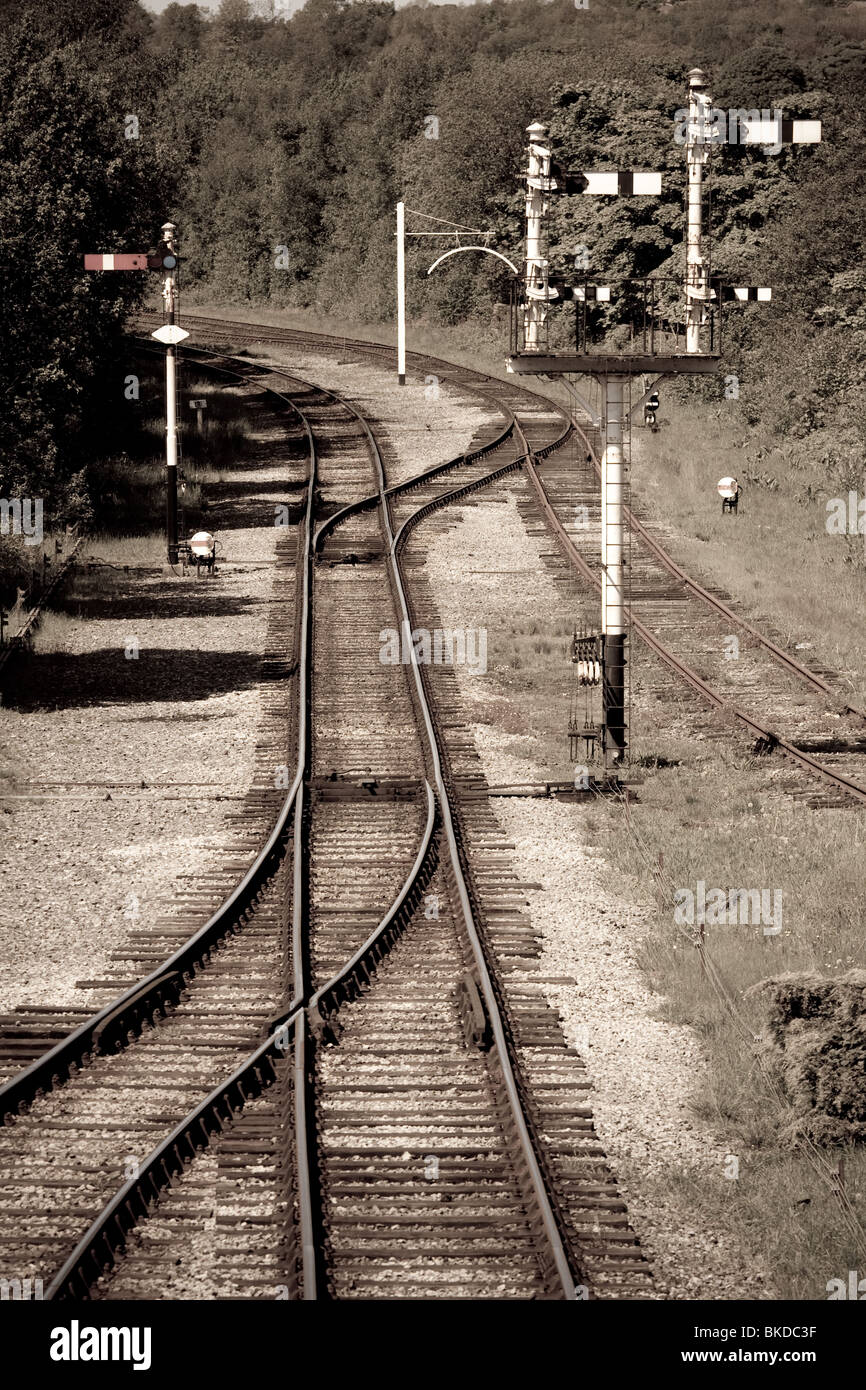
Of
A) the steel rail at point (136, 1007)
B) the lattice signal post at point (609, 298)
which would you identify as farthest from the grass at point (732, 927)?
the steel rail at point (136, 1007)

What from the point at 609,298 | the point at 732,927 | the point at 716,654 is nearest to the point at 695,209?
the point at 609,298

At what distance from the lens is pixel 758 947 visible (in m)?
12.1

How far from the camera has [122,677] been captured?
21.0 meters

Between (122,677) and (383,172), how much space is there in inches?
2037

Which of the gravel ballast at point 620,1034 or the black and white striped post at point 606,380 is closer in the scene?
the gravel ballast at point 620,1034

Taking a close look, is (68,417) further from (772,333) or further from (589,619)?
(772,333)

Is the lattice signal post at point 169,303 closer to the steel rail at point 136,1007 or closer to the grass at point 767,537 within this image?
the grass at point 767,537

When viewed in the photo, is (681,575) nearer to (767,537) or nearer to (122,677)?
(767,537)

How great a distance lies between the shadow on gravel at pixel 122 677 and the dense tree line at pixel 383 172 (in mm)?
2885

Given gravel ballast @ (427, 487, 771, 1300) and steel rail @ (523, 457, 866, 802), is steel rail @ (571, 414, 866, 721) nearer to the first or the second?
steel rail @ (523, 457, 866, 802)

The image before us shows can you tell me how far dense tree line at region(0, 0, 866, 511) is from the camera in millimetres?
29234

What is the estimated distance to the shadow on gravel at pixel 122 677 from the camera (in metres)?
20.1

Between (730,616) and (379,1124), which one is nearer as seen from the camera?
(379,1124)

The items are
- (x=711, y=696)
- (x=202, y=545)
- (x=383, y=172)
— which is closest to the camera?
(x=711, y=696)
